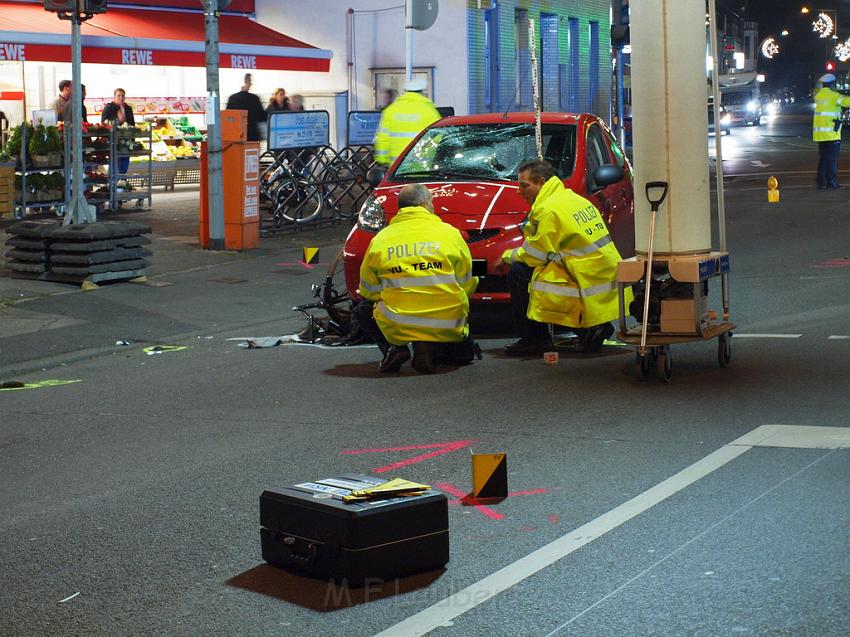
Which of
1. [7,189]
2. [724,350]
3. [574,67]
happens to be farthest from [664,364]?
[574,67]

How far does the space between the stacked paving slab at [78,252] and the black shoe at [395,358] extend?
5589 mm

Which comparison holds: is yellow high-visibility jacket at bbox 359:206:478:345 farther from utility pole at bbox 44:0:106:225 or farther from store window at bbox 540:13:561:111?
store window at bbox 540:13:561:111

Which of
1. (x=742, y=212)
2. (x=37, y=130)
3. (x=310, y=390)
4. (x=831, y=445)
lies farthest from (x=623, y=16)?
(x=831, y=445)

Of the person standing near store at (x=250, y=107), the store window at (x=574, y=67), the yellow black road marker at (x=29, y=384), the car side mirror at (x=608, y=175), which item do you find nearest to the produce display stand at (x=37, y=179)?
the person standing near store at (x=250, y=107)

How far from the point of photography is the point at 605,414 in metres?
8.48

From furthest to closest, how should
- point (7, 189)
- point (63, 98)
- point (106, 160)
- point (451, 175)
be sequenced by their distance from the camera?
point (63, 98)
point (106, 160)
point (7, 189)
point (451, 175)

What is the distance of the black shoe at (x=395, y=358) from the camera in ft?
33.5

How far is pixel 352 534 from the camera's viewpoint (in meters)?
5.35

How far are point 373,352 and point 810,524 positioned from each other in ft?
18.8

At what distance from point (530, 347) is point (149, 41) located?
57.3ft

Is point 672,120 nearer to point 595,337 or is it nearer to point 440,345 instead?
point 595,337

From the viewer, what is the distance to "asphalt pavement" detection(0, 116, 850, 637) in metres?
5.16

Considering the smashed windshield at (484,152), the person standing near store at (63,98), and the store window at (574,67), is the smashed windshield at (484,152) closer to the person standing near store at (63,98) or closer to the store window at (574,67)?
the person standing near store at (63,98)

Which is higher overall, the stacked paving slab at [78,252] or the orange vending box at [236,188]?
the orange vending box at [236,188]
